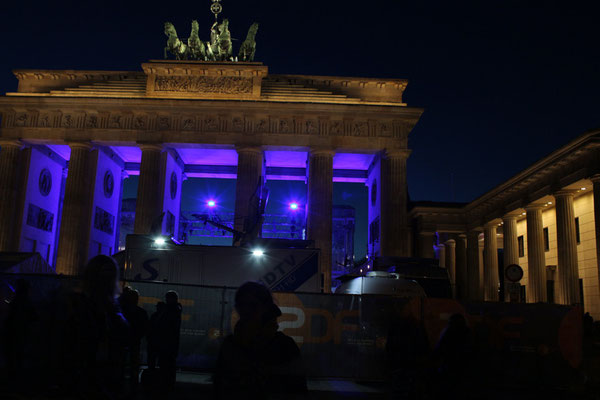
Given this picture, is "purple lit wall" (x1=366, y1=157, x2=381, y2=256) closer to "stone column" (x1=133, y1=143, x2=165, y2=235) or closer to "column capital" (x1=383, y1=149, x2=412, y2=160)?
"column capital" (x1=383, y1=149, x2=412, y2=160)

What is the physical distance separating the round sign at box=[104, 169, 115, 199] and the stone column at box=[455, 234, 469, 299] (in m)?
28.6

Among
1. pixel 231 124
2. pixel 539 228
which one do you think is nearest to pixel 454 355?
pixel 539 228

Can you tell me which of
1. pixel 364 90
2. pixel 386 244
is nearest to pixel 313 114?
pixel 364 90

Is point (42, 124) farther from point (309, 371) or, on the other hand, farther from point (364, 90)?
point (309, 371)

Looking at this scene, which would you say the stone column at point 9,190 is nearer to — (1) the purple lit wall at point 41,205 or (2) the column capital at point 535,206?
(1) the purple lit wall at point 41,205

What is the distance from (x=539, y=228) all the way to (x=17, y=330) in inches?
1142

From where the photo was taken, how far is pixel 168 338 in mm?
8516

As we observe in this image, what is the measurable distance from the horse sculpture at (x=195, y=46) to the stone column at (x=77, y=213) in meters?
9.13

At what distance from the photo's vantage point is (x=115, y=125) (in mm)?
32344

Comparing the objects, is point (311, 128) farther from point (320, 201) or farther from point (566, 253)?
point (566, 253)

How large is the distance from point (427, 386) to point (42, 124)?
1288 inches

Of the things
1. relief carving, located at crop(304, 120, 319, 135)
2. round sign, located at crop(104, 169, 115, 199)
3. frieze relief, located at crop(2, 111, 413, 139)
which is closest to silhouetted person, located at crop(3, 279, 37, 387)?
frieze relief, located at crop(2, 111, 413, 139)

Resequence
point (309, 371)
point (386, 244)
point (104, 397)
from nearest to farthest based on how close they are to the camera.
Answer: point (104, 397), point (309, 371), point (386, 244)

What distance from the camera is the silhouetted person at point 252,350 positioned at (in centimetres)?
305
